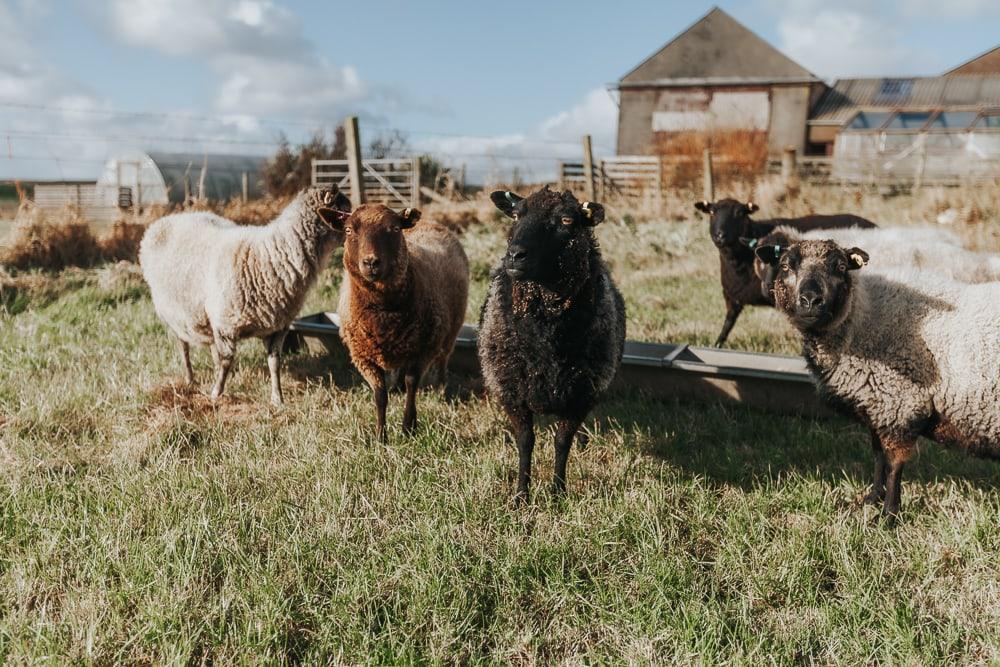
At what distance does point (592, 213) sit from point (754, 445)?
2145 mm

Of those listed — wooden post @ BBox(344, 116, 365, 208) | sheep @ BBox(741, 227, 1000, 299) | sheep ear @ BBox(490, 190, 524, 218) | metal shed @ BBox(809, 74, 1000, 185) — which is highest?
metal shed @ BBox(809, 74, 1000, 185)

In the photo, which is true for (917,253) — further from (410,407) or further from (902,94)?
(902,94)

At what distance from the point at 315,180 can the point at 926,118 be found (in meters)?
25.2

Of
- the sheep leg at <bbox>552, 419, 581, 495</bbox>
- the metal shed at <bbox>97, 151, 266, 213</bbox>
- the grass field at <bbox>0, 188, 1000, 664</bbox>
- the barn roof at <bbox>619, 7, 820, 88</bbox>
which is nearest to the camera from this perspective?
the grass field at <bbox>0, 188, 1000, 664</bbox>

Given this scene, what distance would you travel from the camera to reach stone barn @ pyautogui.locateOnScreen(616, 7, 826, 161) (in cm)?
3416

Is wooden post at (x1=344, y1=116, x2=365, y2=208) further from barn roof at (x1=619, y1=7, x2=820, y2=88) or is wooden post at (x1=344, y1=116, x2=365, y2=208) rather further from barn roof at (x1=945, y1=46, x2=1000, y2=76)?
barn roof at (x1=945, y1=46, x2=1000, y2=76)

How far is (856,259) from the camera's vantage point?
12.2ft

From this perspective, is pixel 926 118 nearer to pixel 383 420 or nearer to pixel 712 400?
pixel 712 400

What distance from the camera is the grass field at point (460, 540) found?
2684mm

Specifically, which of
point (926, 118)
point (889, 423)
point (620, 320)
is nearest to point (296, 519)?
point (620, 320)

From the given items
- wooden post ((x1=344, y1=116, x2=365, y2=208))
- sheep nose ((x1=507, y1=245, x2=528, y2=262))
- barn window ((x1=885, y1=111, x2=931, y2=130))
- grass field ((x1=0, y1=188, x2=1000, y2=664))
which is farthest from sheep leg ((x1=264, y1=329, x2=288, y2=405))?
barn window ((x1=885, y1=111, x2=931, y2=130))

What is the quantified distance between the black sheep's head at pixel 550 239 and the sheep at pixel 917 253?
6.36 feet

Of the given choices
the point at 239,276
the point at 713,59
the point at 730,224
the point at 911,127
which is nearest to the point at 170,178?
the point at 239,276

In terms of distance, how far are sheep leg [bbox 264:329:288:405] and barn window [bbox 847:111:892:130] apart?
99.3 feet
